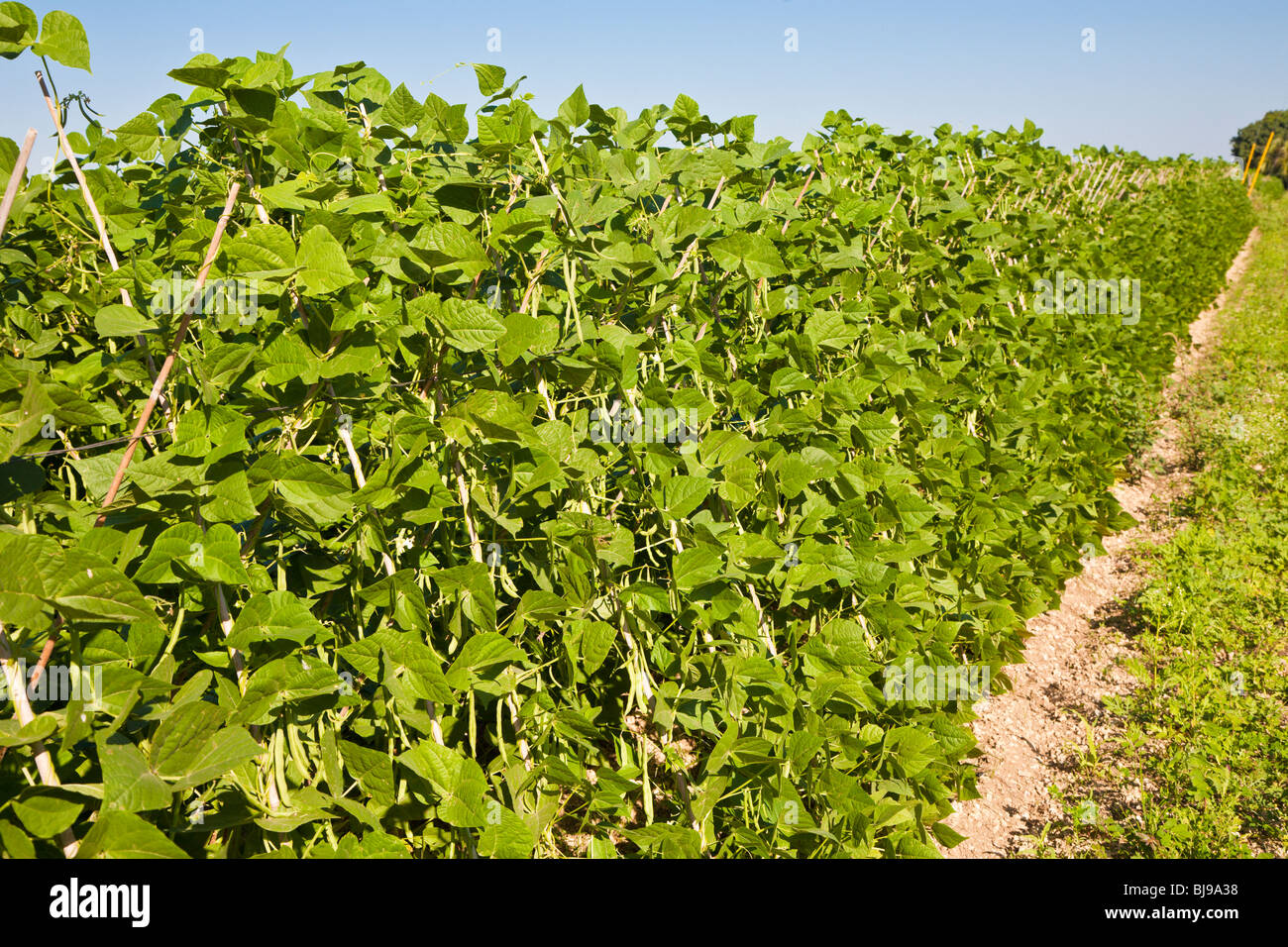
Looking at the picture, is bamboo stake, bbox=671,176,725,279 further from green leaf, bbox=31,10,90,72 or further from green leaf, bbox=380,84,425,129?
green leaf, bbox=31,10,90,72

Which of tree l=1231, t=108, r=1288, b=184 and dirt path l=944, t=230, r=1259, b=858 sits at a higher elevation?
tree l=1231, t=108, r=1288, b=184

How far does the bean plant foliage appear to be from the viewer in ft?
4.13

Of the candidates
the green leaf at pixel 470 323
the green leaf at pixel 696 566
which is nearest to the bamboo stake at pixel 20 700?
the green leaf at pixel 470 323

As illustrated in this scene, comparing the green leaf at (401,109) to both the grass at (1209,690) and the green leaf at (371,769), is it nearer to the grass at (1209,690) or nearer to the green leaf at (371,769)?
the green leaf at (371,769)

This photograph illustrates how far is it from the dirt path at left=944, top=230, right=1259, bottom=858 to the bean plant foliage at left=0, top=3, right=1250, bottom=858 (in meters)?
0.24

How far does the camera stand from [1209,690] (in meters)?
3.44

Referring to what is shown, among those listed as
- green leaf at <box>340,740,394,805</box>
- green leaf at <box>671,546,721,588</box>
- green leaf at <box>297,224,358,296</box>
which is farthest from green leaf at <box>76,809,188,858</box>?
green leaf at <box>671,546,721,588</box>

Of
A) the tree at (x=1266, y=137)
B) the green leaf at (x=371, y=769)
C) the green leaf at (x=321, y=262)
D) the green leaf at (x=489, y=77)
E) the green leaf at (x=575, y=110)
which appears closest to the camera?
the green leaf at (x=321, y=262)

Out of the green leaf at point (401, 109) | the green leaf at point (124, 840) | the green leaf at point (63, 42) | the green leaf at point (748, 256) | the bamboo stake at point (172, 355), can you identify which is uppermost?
the green leaf at point (401, 109)

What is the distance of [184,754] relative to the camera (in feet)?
3.80

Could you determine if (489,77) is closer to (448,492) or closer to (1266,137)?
(448,492)

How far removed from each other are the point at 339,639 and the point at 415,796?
36cm

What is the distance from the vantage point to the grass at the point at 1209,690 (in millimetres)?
2697

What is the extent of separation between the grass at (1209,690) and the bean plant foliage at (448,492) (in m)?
0.61
